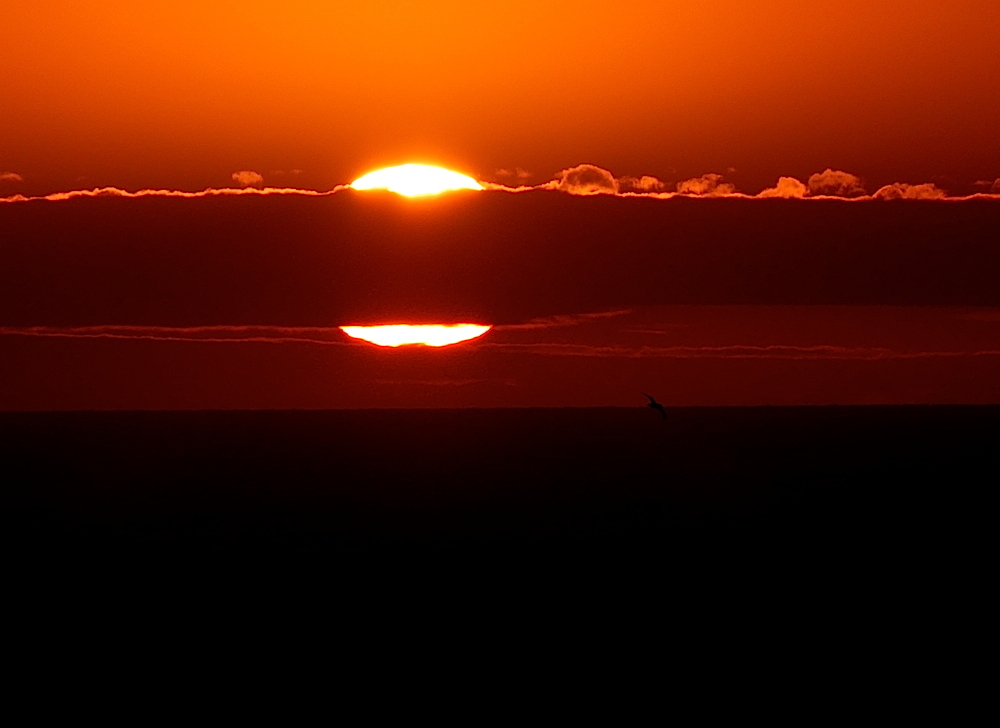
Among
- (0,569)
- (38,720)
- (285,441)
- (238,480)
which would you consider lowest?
(285,441)

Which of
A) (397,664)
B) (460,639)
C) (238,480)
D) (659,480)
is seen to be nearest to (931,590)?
(460,639)

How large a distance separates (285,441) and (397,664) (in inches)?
5120

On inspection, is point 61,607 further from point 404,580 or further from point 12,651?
point 404,580

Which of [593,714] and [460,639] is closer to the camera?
[593,714]

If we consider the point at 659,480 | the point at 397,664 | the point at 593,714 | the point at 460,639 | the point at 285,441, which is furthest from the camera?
the point at 285,441

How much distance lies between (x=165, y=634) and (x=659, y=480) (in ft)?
203

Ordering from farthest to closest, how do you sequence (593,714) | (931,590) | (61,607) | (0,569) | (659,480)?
(659,480) < (0,569) < (931,590) < (61,607) < (593,714)

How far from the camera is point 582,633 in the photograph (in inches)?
1484

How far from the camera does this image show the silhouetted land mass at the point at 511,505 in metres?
56.4

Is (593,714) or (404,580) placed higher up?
(593,714)

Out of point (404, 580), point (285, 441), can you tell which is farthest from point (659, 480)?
point (285, 441)

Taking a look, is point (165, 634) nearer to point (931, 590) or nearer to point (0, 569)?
point (0, 569)

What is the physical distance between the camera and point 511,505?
3041 inches

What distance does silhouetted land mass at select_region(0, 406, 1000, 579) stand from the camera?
56.4 meters
